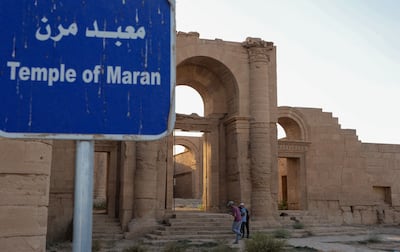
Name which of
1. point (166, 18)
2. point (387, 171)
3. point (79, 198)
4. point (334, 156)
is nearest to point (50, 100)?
point (79, 198)

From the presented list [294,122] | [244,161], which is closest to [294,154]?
[294,122]

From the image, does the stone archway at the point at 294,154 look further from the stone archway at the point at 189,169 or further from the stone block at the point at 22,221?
the stone block at the point at 22,221

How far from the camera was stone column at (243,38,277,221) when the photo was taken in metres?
18.5

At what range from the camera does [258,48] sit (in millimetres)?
19484

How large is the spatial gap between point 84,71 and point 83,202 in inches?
19.2

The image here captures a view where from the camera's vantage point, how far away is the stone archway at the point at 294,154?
22.9 m

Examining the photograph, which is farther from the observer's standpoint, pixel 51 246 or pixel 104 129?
pixel 51 246

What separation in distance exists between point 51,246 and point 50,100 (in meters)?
13.4

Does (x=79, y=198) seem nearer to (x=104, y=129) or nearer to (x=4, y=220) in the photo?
(x=104, y=129)

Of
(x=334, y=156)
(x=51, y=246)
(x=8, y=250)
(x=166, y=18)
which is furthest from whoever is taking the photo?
(x=334, y=156)

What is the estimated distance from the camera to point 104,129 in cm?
176

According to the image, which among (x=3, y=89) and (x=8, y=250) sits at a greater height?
(x=3, y=89)

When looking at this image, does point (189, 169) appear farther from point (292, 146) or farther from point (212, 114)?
point (212, 114)

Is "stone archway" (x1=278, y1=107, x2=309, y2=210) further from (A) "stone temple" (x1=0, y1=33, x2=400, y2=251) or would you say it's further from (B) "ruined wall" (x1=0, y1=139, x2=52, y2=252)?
(B) "ruined wall" (x1=0, y1=139, x2=52, y2=252)
